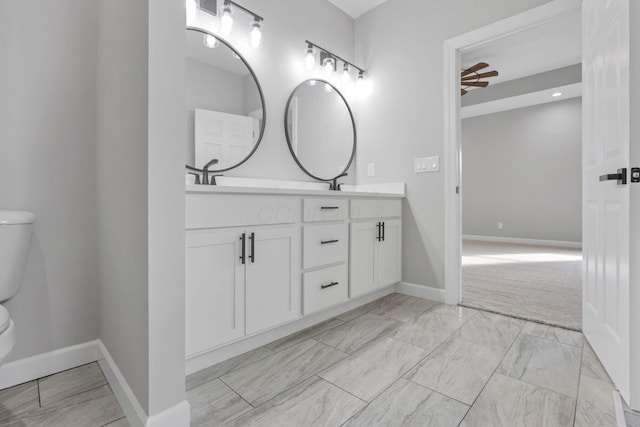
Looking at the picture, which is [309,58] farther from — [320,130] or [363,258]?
[363,258]

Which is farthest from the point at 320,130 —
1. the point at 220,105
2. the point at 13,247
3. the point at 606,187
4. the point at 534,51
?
the point at 534,51

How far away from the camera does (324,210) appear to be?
1870 mm

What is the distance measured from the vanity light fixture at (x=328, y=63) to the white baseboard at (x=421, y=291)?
180 cm

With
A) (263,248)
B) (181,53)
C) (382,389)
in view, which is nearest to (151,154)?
(181,53)

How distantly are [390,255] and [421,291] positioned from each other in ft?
1.24

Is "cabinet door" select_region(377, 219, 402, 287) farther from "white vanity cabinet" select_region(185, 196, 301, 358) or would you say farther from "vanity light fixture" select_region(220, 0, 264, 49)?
"vanity light fixture" select_region(220, 0, 264, 49)

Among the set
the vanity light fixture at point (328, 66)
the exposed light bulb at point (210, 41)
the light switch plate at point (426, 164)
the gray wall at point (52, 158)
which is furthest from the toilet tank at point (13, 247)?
the light switch plate at point (426, 164)

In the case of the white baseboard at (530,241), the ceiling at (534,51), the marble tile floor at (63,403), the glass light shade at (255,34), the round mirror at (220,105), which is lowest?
the marble tile floor at (63,403)

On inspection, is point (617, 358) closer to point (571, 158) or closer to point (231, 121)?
point (231, 121)

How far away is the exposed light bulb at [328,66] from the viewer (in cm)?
262

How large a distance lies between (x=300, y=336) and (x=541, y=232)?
5.45 meters

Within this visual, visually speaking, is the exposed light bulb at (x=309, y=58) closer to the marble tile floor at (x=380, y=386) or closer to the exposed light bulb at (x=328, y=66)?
the exposed light bulb at (x=328, y=66)

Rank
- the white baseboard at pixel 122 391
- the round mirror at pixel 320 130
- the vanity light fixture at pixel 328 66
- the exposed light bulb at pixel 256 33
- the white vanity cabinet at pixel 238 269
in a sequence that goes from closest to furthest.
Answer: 1. the white baseboard at pixel 122 391
2. the white vanity cabinet at pixel 238 269
3. the exposed light bulb at pixel 256 33
4. the round mirror at pixel 320 130
5. the vanity light fixture at pixel 328 66

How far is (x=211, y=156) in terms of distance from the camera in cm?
195
